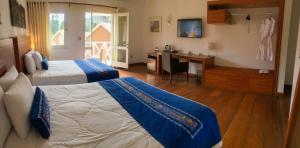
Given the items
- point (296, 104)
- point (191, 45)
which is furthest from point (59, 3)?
point (296, 104)

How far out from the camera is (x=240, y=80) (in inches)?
176

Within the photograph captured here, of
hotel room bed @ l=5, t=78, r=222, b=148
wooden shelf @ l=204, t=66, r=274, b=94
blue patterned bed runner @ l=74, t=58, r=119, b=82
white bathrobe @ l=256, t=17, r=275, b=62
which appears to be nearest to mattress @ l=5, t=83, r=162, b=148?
hotel room bed @ l=5, t=78, r=222, b=148

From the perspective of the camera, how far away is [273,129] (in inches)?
109

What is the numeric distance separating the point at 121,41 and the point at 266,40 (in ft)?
13.6

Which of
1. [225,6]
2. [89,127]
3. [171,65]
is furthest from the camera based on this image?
[171,65]

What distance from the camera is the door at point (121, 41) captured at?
667 centimetres

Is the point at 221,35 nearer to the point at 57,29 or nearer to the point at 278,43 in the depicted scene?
the point at 278,43

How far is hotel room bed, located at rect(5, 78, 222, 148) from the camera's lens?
1379 millimetres

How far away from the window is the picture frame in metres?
2.65

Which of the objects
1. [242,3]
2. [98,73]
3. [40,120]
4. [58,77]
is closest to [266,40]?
[242,3]

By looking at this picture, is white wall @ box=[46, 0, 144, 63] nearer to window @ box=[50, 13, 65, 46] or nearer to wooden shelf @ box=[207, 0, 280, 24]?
window @ box=[50, 13, 65, 46]

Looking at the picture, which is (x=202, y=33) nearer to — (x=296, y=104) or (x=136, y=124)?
(x=296, y=104)

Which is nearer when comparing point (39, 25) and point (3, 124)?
point (3, 124)

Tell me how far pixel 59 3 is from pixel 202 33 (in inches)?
155
